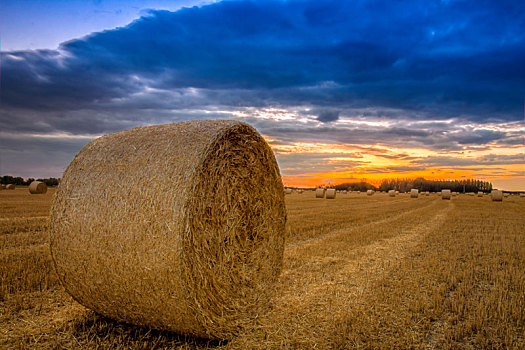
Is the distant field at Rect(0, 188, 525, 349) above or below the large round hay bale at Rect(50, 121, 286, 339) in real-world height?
below

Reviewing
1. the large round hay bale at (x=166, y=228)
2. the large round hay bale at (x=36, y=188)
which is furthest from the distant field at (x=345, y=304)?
the large round hay bale at (x=36, y=188)

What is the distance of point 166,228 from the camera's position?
11.9 feet

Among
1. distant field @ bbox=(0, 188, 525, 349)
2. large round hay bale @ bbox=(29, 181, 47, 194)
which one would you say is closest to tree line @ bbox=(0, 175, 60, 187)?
large round hay bale @ bbox=(29, 181, 47, 194)

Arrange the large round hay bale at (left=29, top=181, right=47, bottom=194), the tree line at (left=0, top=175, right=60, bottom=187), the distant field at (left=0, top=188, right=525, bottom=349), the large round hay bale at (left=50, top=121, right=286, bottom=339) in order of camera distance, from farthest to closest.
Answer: the tree line at (left=0, top=175, right=60, bottom=187), the large round hay bale at (left=29, top=181, right=47, bottom=194), the distant field at (left=0, top=188, right=525, bottom=349), the large round hay bale at (left=50, top=121, right=286, bottom=339)

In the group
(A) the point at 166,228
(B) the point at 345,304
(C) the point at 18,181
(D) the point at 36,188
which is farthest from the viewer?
(C) the point at 18,181

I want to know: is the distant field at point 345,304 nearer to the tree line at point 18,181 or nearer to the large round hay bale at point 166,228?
the large round hay bale at point 166,228

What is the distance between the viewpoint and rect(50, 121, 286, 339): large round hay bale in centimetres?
365

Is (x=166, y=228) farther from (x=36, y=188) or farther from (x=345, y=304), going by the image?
(x=36, y=188)

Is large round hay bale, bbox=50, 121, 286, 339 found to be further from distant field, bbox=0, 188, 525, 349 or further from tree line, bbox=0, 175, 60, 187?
tree line, bbox=0, 175, 60, 187

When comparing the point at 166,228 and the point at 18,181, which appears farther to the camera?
the point at 18,181

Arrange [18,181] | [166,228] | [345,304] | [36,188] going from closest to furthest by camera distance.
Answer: [166,228], [345,304], [36,188], [18,181]

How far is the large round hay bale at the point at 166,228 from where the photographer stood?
3.65 m

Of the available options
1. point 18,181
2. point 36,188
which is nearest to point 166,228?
point 36,188

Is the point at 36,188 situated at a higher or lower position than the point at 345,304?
higher
